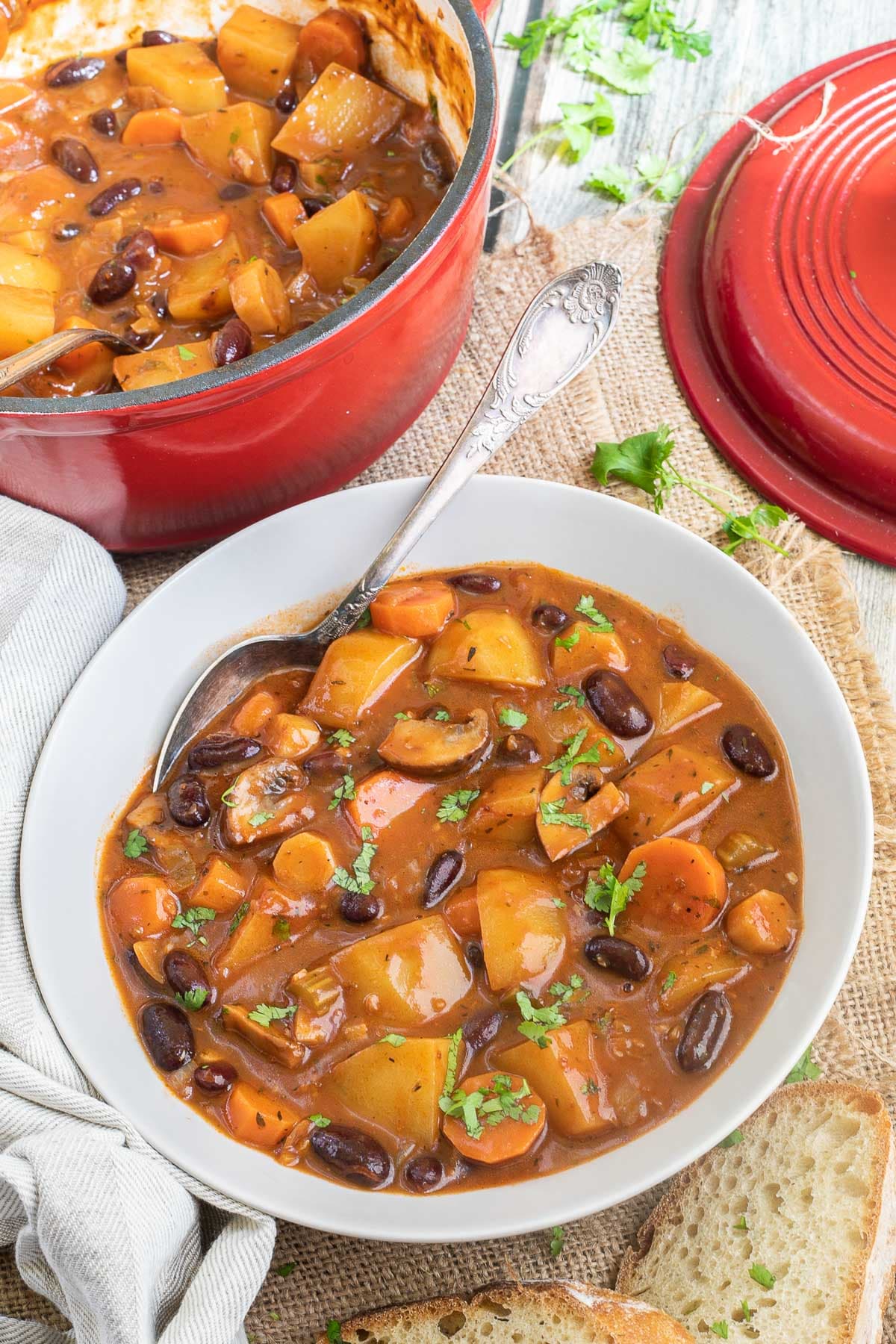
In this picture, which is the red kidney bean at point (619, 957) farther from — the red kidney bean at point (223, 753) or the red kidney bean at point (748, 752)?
the red kidney bean at point (223, 753)

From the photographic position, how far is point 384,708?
2992 millimetres

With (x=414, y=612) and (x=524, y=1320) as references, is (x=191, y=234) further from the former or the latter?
(x=524, y=1320)

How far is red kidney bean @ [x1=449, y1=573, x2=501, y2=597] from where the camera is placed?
3098 mm

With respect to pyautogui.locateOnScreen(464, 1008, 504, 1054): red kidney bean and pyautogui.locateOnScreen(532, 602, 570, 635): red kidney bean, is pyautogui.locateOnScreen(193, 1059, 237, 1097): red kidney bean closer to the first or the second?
pyautogui.locateOnScreen(464, 1008, 504, 1054): red kidney bean

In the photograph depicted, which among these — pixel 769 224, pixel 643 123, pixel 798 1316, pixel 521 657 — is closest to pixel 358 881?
pixel 521 657

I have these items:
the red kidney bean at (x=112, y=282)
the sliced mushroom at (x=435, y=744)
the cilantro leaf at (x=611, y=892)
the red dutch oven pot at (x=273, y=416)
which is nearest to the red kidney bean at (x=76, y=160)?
the red kidney bean at (x=112, y=282)

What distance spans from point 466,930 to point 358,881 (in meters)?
0.27

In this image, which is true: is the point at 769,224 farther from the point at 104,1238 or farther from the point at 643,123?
the point at 104,1238

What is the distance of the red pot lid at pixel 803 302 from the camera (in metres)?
3.51

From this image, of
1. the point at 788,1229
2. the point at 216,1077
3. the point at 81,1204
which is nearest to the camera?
the point at 81,1204

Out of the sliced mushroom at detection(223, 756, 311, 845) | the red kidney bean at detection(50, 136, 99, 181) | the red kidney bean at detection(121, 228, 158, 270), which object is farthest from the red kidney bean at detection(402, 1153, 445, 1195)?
the red kidney bean at detection(50, 136, 99, 181)

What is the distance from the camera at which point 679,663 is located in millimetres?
2990

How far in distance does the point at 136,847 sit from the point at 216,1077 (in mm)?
594

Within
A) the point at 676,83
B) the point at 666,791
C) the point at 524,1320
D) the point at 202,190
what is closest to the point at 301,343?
the point at 202,190
